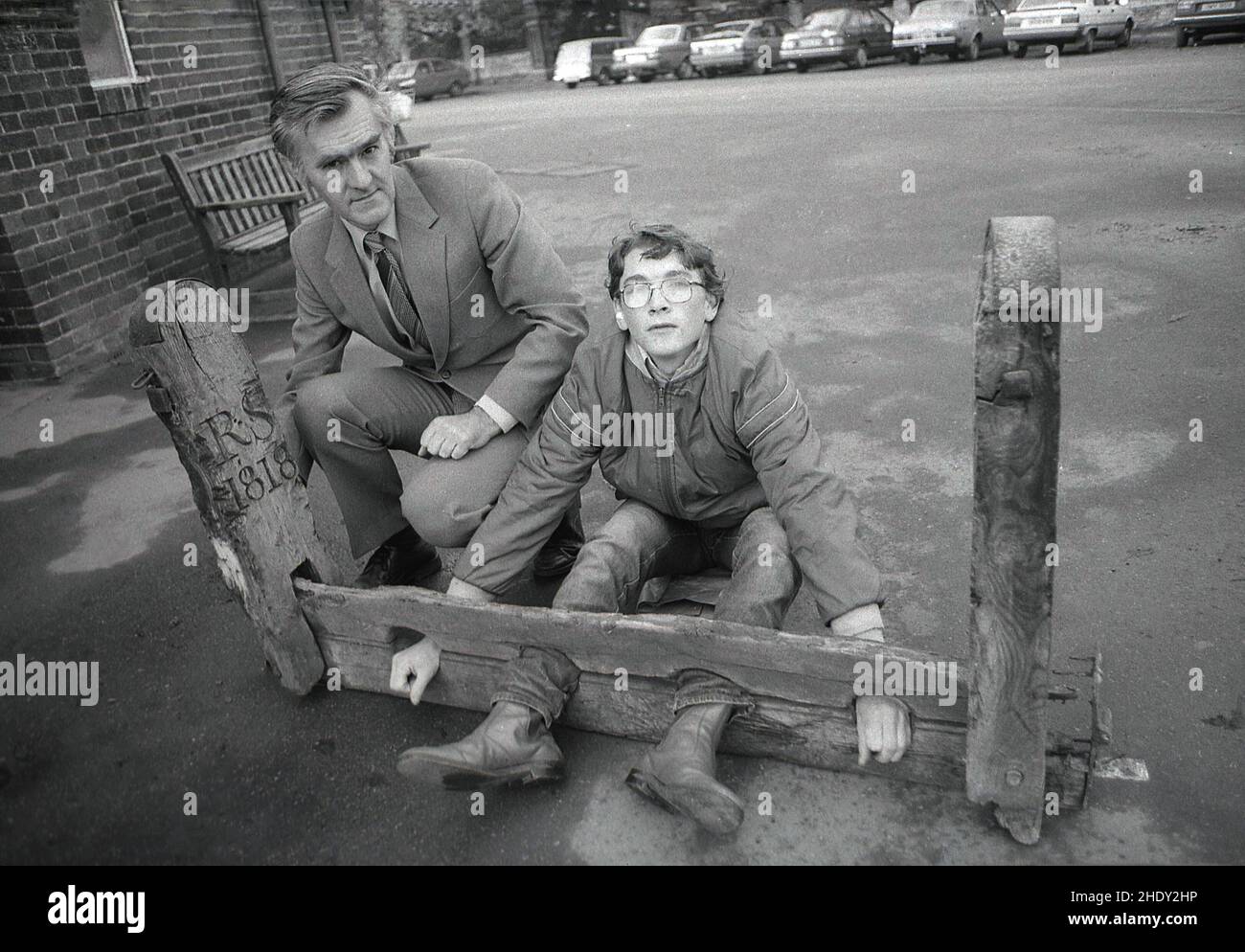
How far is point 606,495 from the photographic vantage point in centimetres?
406

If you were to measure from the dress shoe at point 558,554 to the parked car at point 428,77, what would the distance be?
24.7 m

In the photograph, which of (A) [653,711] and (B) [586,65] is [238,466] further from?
(B) [586,65]

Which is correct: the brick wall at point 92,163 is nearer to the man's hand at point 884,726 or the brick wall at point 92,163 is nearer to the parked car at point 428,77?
the man's hand at point 884,726

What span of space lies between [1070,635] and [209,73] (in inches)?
294

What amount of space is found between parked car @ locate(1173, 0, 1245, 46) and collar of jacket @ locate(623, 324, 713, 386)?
1770 centimetres

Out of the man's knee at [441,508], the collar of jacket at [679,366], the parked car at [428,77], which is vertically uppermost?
the parked car at [428,77]

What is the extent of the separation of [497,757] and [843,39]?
69.3 ft

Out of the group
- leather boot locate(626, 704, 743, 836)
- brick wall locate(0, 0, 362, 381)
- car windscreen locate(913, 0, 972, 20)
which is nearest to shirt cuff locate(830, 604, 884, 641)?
leather boot locate(626, 704, 743, 836)

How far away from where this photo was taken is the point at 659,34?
2414cm

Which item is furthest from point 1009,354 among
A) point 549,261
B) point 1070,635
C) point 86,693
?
point 86,693

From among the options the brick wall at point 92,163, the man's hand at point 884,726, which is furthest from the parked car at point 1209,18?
the man's hand at point 884,726

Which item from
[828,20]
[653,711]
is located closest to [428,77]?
[828,20]

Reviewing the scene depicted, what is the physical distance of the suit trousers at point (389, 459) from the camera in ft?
9.43
